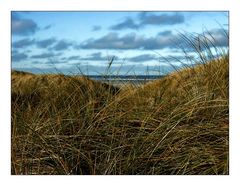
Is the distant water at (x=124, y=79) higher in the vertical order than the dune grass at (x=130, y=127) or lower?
higher

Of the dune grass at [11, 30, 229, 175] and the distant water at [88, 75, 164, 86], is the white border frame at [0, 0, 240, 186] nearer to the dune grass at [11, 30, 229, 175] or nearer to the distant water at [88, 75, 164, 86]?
the dune grass at [11, 30, 229, 175]
